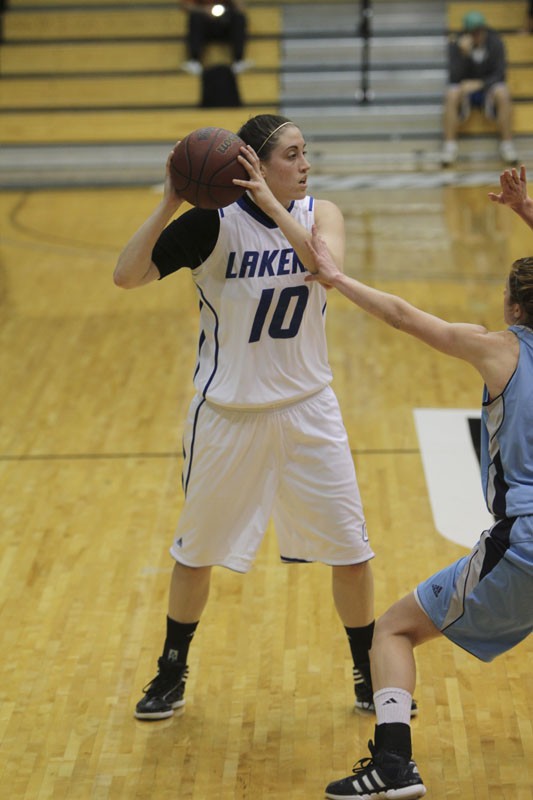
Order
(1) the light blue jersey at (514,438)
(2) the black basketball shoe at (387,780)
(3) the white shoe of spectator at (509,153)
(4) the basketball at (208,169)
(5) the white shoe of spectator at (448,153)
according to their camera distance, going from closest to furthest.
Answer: (1) the light blue jersey at (514,438), (2) the black basketball shoe at (387,780), (4) the basketball at (208,169), (3) the white shoe of spectator at (509,153), (5) the white shoe of spectator at (448,153)

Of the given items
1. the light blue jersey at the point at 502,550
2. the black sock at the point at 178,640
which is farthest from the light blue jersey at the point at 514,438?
the black sock at the point at 178,640

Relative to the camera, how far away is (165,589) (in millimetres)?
4879

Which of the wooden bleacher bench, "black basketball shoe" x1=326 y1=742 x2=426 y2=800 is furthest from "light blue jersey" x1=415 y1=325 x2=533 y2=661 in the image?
the wooden bleacher bench

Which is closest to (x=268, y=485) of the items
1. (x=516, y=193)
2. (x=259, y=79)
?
(x=516, y=193)

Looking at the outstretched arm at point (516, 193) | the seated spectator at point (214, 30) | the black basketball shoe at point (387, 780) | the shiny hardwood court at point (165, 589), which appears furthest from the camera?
the seated spectator at point (214, 30)

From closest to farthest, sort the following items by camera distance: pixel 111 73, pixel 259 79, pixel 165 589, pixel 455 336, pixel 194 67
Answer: pixel 455 336, pixel 165 589, pixel 194 67, pixel 259 79, pixel 111 73

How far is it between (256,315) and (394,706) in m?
1.29

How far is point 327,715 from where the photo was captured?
3.96m

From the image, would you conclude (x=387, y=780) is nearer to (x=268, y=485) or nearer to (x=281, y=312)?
(x=268, y=485)

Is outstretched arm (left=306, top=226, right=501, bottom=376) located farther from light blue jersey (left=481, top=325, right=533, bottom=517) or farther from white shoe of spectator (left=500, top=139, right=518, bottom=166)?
white shoe of spectator (left=500, top=139, right=518, bottom=166)

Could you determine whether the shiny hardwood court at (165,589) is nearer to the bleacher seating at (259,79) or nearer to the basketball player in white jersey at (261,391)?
the basketball player in white jersey at (261,391)

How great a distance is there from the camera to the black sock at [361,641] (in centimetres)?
397

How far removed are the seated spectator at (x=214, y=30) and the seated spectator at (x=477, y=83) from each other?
2874 mm

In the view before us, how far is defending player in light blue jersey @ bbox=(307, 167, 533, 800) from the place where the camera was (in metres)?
3.10
